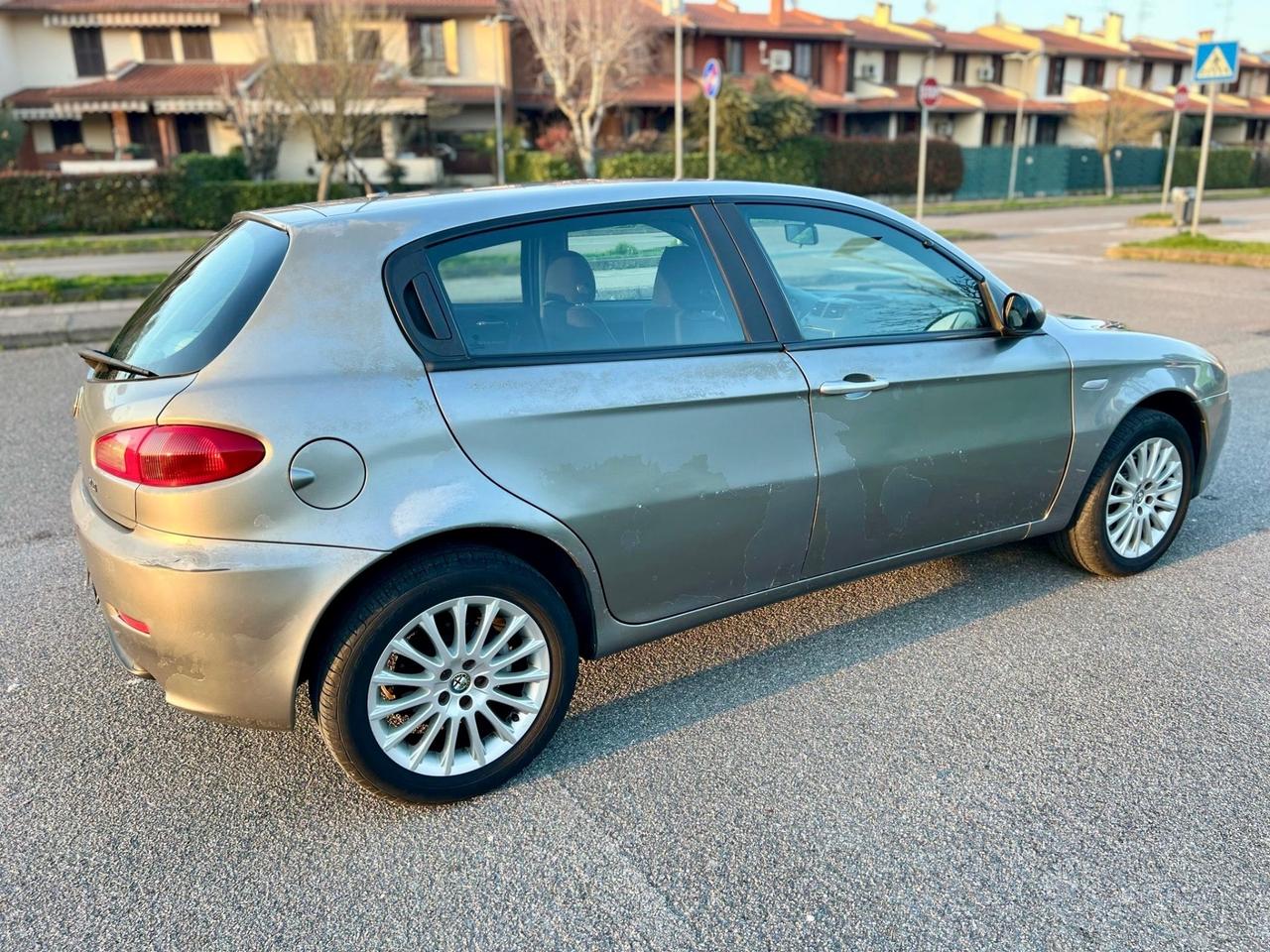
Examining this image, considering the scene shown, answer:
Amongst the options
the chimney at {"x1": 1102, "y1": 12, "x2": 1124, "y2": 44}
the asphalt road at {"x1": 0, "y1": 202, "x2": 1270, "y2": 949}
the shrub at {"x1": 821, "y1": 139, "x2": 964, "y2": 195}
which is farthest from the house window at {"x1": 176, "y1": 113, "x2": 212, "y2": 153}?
the chimney at {"x1": 1102, "y1": 12, "x2": 1124, "y2": 44}

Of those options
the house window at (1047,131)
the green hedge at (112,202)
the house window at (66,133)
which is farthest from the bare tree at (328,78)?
the house window at (1047,131)

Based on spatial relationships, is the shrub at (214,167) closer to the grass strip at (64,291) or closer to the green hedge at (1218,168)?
the grass strip at (64,291)

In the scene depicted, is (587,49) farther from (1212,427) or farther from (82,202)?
(1212,427)

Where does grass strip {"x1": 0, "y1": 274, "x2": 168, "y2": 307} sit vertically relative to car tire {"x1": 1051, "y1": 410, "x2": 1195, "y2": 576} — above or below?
below

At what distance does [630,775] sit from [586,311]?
4.67ft

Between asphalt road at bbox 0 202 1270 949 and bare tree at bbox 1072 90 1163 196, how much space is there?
4339 centimetres

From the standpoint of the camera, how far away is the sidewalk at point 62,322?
10.2m

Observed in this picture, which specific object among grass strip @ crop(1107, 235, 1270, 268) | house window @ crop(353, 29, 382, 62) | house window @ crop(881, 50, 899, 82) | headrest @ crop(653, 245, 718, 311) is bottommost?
grass strip @ crop(1107, 235, 1270, 268)

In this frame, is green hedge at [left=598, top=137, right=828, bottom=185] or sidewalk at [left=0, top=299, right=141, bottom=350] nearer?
sidewalk at [left=0, top=299, right=141, bottom=350]

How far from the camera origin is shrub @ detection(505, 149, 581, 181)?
105 feet

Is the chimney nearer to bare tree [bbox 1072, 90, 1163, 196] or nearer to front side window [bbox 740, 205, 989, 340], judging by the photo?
bare tree [bbox 1072, 90, 1163, 196]

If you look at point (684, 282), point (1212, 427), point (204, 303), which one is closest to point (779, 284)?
point (684, 282)

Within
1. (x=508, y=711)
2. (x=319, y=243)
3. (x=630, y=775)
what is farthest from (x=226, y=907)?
(x=319, y=243)

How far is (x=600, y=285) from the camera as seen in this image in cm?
326
